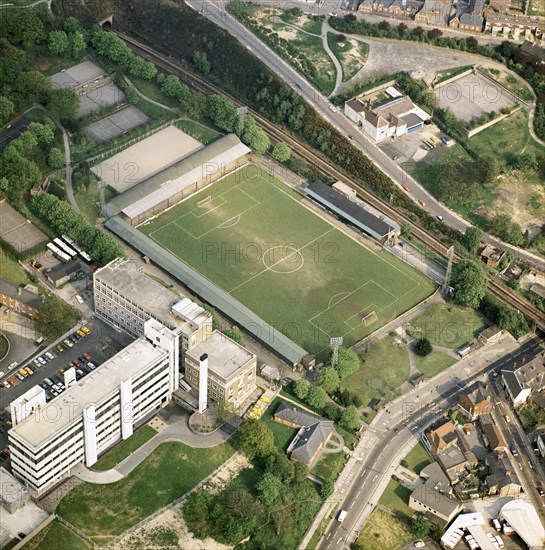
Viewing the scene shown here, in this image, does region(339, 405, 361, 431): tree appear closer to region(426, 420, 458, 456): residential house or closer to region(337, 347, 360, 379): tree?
region(337, 347, 360, 379): tree

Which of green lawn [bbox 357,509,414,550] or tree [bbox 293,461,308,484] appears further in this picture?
tree [bbox 293,461,308,484]

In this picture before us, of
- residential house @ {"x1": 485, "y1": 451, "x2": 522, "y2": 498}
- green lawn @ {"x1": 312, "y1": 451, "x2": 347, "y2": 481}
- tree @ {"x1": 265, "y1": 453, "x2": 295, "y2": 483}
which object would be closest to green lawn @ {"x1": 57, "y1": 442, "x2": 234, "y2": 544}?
tree @ {"x1": 265, "y1": 453, "x2": 295, "y2": 483}

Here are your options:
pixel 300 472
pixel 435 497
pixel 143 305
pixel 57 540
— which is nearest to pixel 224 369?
pixel 143 305

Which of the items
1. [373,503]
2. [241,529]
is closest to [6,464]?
[241,529]

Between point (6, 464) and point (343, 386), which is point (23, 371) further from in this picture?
point (343, 386)

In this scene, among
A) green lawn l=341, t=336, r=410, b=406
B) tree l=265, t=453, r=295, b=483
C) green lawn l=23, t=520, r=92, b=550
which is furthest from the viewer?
green lawn l=341, t=336, r=410, b=406

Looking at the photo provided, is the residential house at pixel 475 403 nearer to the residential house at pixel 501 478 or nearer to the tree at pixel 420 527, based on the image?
the residential house at pixel 501 478
